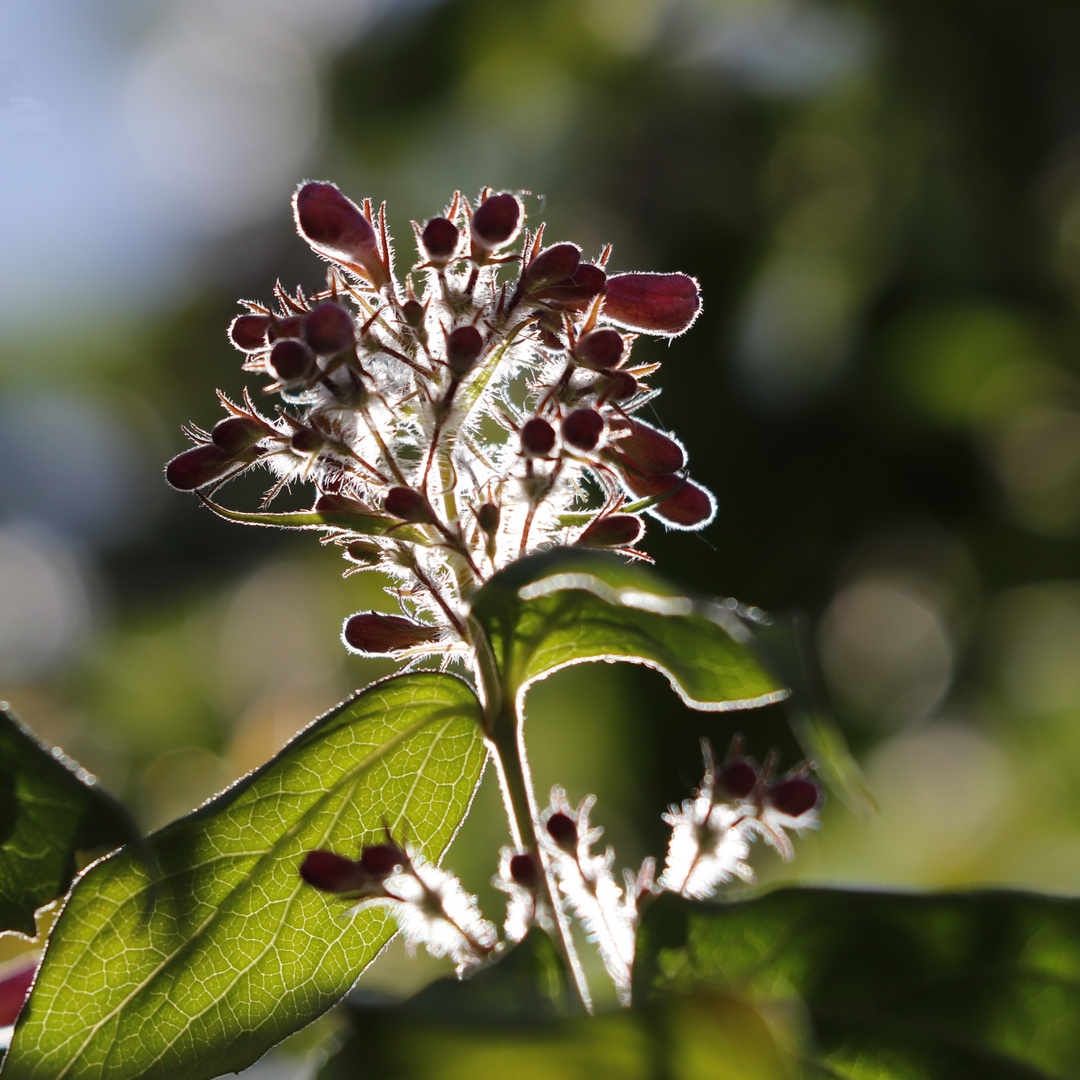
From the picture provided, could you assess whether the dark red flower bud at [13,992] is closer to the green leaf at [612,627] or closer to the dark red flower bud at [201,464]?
the dark red flower bud at [201,464]

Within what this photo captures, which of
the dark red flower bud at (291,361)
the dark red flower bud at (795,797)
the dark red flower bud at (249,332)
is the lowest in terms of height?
the dark red flower bud at (795,797)

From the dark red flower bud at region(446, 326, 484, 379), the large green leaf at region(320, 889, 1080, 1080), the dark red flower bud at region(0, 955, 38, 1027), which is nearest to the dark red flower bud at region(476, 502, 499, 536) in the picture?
the dark red flower bud at region(446, 326, 484, 379)

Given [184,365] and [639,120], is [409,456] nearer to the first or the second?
[639,120]

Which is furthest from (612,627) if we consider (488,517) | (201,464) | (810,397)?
(810,397)

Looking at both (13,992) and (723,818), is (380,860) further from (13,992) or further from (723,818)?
(13,992)

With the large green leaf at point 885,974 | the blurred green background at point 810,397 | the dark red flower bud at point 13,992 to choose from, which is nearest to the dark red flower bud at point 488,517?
the large green leaf at point 885,974

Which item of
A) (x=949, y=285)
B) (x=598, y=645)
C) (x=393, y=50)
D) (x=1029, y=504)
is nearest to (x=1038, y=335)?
(x=949, y=285)
